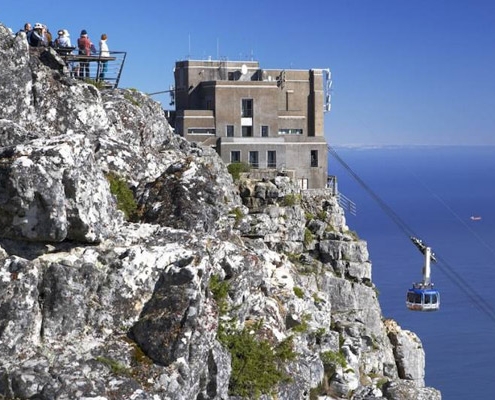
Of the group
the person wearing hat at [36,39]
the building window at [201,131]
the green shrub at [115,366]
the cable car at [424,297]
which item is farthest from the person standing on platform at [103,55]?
the cable car at [424,297]

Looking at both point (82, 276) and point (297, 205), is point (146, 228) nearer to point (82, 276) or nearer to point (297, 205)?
point (82, 276)

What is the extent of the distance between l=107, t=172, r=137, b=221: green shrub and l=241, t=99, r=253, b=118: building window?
4343 cm

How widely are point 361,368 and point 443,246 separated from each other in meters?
140

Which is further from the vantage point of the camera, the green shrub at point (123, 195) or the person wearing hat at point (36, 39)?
the person wearing hat at point (36, 39)

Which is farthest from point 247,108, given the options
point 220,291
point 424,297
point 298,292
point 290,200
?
point 220,291

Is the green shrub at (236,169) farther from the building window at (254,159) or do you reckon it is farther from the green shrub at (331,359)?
the green shrub at (331,359)

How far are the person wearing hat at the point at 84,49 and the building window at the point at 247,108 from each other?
1308 inches

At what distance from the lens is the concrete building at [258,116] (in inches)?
2579

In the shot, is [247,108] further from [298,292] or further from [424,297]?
[298,292]

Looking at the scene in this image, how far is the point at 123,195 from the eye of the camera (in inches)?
906

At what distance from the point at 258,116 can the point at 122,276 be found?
48739mm

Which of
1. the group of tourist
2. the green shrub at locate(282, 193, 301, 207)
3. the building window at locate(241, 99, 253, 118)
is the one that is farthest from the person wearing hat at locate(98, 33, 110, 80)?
the building window at locate(241, 99, 253, 118)

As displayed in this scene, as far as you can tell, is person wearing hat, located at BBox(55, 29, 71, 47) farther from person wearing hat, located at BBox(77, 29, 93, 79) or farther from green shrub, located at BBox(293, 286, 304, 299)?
green shrub, located at BBox(293, 286, 304, 299)

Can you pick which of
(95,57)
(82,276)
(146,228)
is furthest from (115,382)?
(95,57)
